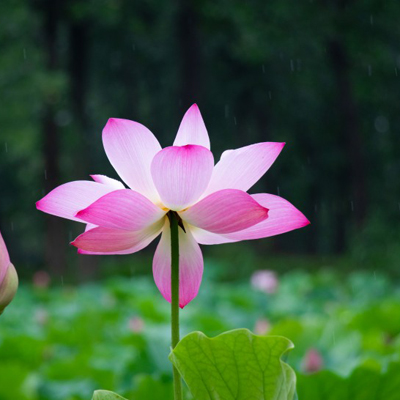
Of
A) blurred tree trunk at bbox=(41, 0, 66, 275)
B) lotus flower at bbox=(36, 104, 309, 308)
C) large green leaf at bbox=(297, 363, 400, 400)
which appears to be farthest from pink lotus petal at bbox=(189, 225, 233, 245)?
blurred tree trunk at bbox=(41, 0, 66, 275)

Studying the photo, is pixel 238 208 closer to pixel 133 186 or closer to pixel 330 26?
pixel 133 186

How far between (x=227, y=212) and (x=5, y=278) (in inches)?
6.7

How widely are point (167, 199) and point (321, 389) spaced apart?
0.41m

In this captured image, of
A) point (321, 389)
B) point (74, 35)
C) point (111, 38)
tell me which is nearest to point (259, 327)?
point (321, 389)

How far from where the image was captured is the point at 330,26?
11297 mm

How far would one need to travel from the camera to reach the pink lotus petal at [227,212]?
496 millimetres

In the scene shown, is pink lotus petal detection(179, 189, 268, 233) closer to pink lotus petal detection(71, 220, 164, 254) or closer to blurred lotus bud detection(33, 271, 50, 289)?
pink lotus petal detection(71, 220, 164, 254)

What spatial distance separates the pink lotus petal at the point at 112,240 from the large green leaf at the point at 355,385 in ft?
1.20

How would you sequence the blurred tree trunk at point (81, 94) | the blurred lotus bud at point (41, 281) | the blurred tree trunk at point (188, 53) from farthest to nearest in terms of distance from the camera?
the blurred tree trunk at point (188, 53)
the blurred tree trunk at point (81, 94)
the blurred lotus bud at point (41, 281)

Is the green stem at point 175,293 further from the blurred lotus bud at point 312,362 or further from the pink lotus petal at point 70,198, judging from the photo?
the blurred lotus bud at point 312,362

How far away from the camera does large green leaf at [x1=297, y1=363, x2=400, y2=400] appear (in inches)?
31.2

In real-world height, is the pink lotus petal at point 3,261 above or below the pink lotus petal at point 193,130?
below

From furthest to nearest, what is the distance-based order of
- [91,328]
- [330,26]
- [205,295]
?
[330,26] < [205,295] < [91,328]

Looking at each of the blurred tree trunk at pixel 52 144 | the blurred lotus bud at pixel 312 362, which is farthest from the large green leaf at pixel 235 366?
the blurred tree trunk at pixel 52 144
